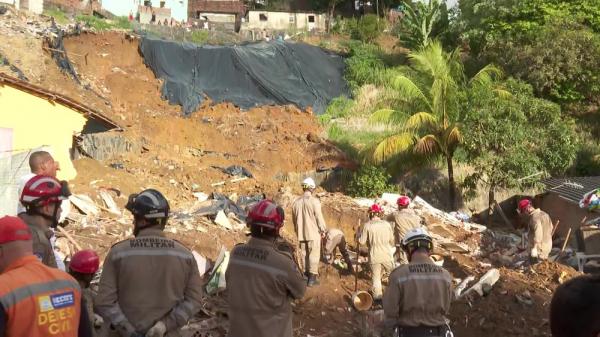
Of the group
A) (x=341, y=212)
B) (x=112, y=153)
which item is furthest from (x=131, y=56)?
(x=341, y=212)

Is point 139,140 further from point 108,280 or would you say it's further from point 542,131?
point 108,280

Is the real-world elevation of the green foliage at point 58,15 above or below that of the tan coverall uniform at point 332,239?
above

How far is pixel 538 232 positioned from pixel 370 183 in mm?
7600

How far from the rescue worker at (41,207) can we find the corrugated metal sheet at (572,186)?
12649 millimetres

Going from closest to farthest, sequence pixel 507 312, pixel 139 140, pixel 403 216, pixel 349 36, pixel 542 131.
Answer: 1. pixel 507 312
2. pixel 403 216
3. pixel 542 131
4. pixel 139 140
5. pixel 349 36

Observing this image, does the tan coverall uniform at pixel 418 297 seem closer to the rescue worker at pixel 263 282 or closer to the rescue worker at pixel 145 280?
the rescue worker at pixel 263 282

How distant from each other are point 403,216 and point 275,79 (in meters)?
16.7

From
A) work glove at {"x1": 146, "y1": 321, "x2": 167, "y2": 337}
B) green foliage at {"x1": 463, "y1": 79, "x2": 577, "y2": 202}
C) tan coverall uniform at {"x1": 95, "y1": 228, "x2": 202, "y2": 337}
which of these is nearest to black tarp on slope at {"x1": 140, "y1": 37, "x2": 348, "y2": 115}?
green foliage at {"x1": 463, "y1": 79, "x2": 577, "y2": 202}

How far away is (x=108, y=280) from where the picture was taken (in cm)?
399

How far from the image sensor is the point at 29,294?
2.93 meters

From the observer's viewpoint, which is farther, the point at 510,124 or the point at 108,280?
the point at 510,124

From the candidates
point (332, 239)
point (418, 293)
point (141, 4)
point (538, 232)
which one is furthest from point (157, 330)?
point (141, 4)

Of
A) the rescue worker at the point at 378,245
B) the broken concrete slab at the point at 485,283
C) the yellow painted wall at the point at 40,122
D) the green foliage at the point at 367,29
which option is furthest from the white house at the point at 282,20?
the broken concrete slab at the point at 485,283

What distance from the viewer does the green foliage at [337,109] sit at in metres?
25.0
